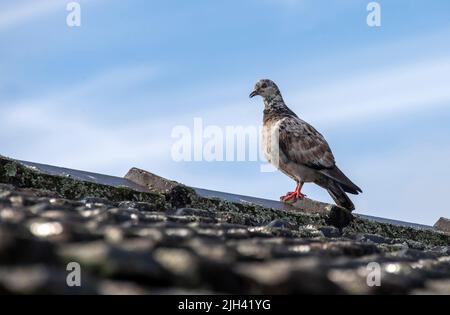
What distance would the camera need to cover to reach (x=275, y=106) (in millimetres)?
13398

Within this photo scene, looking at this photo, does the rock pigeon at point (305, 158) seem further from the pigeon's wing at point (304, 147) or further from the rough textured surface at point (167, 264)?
the rough textured surface at point (167, 264)

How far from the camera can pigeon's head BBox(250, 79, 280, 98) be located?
13.6 metres

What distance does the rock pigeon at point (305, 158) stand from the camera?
1234 cm

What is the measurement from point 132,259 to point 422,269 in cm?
172

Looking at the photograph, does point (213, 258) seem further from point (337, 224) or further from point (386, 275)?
point (337, 224)

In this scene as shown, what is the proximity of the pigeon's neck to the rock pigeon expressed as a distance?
0.46 metres

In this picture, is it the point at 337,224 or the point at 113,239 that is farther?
the point at 337,224

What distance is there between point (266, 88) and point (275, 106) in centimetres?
42

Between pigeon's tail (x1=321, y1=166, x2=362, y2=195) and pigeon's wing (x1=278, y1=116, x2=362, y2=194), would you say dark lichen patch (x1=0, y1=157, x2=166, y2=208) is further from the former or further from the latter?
pigeon's tail (x1=321, y1=166, x2=362, y2=195)

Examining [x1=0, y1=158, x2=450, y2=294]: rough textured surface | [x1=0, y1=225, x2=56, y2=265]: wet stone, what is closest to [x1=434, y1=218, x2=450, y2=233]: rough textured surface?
[x1=0, y1=158, x2=450, y2=294]: rough textured surface

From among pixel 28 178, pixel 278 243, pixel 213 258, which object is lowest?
pixel 213 258

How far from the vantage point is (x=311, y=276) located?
88.4 inches
